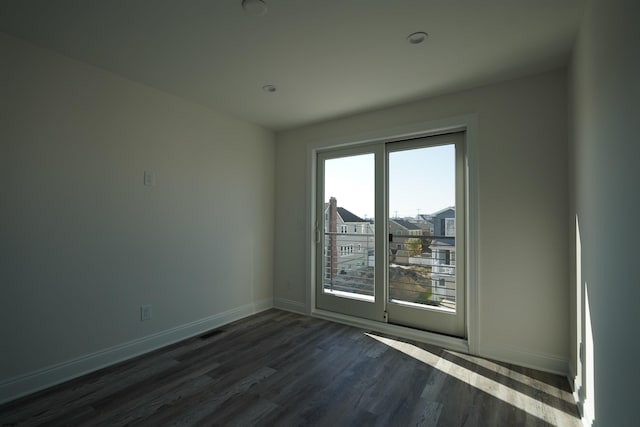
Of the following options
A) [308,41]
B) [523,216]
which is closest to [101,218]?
[308,41]

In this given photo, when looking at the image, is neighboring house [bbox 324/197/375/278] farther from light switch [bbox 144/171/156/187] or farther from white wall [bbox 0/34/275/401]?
light switch [bbox 144/171/156/187]

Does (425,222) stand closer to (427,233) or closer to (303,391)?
(427,233)

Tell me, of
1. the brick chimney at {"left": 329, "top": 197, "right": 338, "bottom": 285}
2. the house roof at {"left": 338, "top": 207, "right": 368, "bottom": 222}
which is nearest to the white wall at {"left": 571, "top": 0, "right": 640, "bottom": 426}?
the house roof at {"left": 338, "top": 207, "right": 368, "bottom": 222}

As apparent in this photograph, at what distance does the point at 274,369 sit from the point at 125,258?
5.41ft

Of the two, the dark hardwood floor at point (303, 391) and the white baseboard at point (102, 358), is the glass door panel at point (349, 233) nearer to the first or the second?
the dark hardwood floor at point (303, 391)

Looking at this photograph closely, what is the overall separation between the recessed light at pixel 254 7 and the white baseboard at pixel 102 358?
2854 mm

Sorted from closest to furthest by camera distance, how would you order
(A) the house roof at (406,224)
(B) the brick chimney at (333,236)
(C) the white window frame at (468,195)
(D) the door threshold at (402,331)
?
(C) the white window frame at (468,195) < (D) the door threshold at (402,331) < (A) the house roof at (406,224) < (B) the brick chimney at (333,236)

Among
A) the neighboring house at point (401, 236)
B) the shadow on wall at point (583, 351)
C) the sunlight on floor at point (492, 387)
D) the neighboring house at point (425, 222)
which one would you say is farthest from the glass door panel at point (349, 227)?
the shadow on wall at point (583, 351)

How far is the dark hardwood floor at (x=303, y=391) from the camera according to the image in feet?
6.16

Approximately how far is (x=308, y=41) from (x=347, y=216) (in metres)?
2.13

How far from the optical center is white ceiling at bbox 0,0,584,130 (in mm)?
1814

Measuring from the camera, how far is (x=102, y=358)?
251cm

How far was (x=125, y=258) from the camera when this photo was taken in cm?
269

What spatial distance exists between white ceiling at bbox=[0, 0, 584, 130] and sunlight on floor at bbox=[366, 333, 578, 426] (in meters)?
2.51
